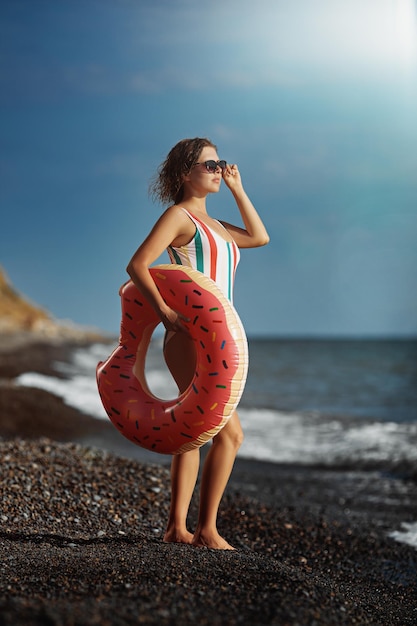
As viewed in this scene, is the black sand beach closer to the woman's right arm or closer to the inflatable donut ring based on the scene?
the inflatable donut ring

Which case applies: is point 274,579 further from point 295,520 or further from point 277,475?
point 277,475

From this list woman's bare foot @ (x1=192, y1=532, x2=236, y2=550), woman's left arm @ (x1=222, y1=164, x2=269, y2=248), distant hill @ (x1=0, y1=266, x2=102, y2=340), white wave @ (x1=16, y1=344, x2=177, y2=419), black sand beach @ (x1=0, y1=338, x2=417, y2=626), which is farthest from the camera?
distant hill @ (x1=0, y1=266, x2=102, y2=340)

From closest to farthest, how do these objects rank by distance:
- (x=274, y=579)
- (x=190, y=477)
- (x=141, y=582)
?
(x=141, y=582) → (x=274, y=579) → (x=190, y=477)

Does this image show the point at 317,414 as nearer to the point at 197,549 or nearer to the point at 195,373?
the point at 197,549

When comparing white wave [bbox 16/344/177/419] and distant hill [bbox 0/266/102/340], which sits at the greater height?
distant hill [bbox 0/266/102/340]

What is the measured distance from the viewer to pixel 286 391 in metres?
24.4

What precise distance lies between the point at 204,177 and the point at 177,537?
87.3 inches

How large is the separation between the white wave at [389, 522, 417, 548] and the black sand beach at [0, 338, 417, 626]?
0.32 feet

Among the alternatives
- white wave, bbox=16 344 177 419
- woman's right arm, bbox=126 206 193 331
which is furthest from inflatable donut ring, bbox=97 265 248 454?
white wave, bbox=16 344 177 419

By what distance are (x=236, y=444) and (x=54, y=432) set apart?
7.61 metres

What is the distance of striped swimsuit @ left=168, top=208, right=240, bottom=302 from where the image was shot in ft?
14.1

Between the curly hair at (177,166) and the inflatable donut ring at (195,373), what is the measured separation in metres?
0.64

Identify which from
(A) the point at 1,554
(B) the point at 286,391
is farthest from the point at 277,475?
(B) the point at 286,391

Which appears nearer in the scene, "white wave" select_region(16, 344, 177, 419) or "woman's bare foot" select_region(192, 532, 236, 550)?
"woman's bare foot" select_region(192, 532, 236, 550)
